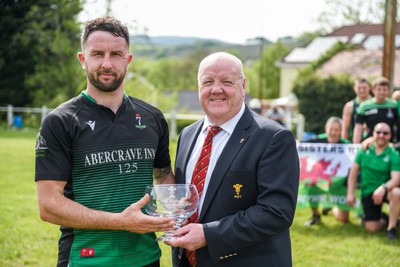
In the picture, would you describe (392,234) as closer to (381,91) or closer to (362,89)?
(381,91)

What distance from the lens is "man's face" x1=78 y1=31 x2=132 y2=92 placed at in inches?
116

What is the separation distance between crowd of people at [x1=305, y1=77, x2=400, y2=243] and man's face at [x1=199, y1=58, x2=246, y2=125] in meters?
4.89

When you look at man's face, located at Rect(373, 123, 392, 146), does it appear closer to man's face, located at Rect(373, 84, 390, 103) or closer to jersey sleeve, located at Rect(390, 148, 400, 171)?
jersey sleeve, located at Rect(390, 148, 400, 171)

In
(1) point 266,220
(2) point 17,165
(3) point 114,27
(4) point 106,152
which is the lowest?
(2) point 17,165

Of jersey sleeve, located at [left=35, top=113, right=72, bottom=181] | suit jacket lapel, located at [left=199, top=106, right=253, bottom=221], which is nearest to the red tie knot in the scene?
suit jacket lapel, located at [left=199, top=106, right=253, bottom=221]

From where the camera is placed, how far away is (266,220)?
289 cm

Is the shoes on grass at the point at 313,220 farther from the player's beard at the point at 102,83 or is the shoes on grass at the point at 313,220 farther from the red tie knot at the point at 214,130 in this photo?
the player's beard at the point at 102,83

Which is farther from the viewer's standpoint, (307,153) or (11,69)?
(11,69)

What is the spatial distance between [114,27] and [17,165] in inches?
432

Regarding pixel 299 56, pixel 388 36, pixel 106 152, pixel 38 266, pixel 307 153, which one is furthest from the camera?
pixel 299 56

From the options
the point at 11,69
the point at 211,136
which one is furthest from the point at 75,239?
the point at 11,69

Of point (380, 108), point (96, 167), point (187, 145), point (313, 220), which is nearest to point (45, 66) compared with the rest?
point (313, 220)

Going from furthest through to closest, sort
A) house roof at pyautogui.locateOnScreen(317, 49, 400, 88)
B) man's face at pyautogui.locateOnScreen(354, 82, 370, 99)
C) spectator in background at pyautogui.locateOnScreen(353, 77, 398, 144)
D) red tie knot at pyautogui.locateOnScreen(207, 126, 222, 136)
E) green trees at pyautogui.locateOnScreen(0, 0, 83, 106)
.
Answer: house roof at pyautogui.locateOnScreen(317, 49, 400, 88), green trees at pyautogui.locateOnScreen(0, 0, 83, 106), man's face at pyautogui.locateOnScreen(354, 82, 370, 99), spectator in background at pyautogui.locateOnScreen(353, 77, 398, 144), red tie knot at pyautogui.locateOnScreen(207, 126, 222, 136)

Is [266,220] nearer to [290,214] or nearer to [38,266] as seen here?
[290,214]
